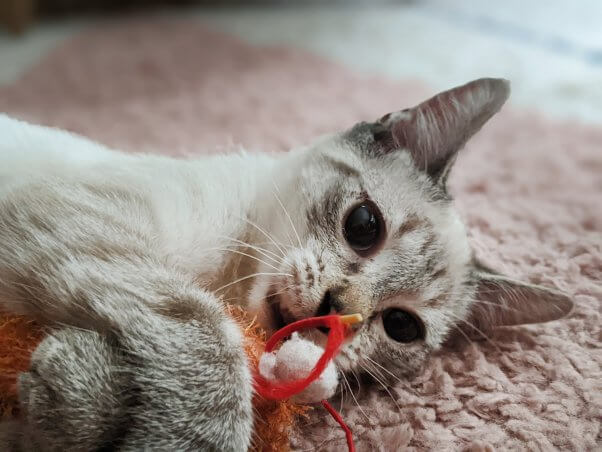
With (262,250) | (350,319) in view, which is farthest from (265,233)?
(350,319)

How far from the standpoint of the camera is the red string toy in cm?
98

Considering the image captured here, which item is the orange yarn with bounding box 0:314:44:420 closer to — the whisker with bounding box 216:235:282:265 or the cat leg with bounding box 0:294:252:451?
the cat leg with bounding box 0:294:252:451

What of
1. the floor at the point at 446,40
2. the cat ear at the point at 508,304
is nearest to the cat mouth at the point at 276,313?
the cat ear at the point at 508,304

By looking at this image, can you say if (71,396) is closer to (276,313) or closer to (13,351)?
(13,351)

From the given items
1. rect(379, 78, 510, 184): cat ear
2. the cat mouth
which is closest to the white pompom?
the cat mouth

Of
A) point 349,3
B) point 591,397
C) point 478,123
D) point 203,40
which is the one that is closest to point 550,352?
point 591,397

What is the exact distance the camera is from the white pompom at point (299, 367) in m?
1.01

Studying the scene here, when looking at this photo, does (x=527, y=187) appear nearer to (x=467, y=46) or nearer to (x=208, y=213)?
(x=208, y=213)

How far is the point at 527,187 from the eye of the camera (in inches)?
80.7

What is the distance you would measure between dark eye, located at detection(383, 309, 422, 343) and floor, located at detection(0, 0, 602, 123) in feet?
5.82

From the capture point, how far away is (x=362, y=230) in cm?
129

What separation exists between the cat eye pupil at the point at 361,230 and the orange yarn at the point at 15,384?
332mm

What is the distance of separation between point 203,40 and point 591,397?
2.90m

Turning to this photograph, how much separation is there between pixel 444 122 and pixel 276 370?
2.47ft
